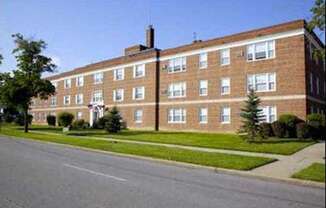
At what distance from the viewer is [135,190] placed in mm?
8125

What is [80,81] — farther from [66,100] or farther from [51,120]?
[51,120]

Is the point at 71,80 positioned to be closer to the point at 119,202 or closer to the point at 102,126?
the point at 102,126

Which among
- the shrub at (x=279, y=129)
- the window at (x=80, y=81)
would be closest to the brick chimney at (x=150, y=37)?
the window at (x=80, y=81)

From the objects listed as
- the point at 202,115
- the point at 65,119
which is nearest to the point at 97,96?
the point at 65,119

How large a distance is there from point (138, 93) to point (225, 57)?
1387 cm

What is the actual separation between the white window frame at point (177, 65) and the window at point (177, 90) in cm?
161

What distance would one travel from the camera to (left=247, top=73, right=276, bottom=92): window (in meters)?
29.2

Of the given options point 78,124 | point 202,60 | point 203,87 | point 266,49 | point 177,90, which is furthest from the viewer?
point 78,124

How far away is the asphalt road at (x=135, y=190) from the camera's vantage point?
6762 millimetres

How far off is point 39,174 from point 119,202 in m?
4.43

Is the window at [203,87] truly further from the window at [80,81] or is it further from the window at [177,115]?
the window at [80,81]

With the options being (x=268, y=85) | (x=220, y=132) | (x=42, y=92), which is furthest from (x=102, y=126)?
(x=268, y=85)

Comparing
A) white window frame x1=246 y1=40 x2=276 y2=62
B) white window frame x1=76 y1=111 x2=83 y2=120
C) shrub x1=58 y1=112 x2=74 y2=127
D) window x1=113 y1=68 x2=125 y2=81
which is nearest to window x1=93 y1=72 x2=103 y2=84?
window x1=113 y1=68 x2=125 y2=81

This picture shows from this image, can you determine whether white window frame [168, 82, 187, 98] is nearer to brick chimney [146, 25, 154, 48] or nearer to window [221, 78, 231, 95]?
window [221, 78, 231, 95]
